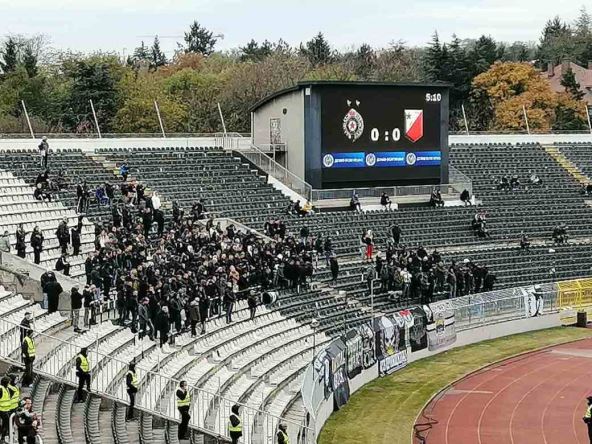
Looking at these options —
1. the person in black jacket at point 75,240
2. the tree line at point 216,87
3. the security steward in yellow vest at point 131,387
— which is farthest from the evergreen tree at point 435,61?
the security steward in yellow vest at point 131,387

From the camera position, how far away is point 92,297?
22.3 m

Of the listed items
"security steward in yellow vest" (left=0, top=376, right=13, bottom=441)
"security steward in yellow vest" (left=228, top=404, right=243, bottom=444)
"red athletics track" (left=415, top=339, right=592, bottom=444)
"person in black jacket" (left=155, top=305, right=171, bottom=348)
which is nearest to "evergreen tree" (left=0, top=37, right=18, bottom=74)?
"red athletics track" (left=415, top=339, right=592, bottom=444)

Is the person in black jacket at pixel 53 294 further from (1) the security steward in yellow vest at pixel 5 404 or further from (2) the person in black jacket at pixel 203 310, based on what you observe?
(1) the security steward in yellow vest at pixel 5 404

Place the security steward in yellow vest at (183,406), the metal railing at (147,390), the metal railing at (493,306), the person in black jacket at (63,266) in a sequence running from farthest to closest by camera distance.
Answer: the metal railing at (493,306), the person in black jacket at (63,266), the metal railing at (147,390), the security steward in yellow vest at (183,406)

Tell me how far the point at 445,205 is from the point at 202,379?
23540 millimetres

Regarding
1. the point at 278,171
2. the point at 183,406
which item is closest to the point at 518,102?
the point at 278,171

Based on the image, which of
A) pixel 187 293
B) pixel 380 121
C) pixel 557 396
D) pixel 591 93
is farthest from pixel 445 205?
pixel 591 93

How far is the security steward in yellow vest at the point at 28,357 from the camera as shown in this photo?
17000 millimetres

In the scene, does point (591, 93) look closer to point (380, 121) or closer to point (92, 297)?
point (380, 121)

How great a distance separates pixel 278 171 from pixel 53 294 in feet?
64.2

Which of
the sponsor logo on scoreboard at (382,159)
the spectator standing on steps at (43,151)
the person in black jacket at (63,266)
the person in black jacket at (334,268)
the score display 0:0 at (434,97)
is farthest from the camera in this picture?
the score display 0:0 at (434,97)

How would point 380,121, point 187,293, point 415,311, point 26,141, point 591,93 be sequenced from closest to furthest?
point 187,293 → point 415,311 → point 26,141 → point 380,121 → point 591,93

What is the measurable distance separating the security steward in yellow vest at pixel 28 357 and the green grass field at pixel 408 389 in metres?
7.03

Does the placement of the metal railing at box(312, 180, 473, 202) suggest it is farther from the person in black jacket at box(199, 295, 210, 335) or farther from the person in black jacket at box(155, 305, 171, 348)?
the person in black jacket at box(155, 305, 171, 348)
